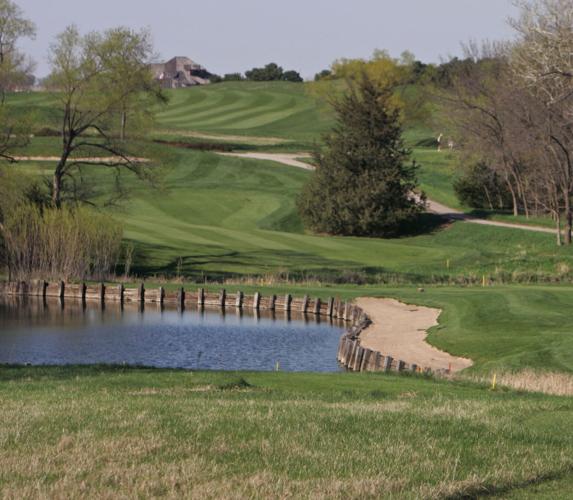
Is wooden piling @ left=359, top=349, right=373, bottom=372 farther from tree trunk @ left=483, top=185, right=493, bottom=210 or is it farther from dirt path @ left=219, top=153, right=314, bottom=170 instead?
dirt path @ left=219, top=153, right=314, bottom=170

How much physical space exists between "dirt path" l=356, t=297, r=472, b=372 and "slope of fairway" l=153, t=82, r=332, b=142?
9430 cm

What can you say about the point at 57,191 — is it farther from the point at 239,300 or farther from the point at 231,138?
the point at 231,138

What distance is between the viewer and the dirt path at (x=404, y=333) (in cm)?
3350

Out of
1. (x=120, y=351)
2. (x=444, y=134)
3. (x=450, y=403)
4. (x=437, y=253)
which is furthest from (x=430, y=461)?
(x=444, y=134)

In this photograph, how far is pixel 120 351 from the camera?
38.7 meters

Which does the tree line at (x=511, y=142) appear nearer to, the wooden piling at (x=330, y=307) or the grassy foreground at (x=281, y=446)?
the wooden piling at (x=330, y=307)

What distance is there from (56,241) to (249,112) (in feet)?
384

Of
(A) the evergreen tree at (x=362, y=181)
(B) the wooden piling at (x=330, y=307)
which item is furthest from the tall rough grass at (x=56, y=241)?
(A) the evergreen tree at (x=362, y=181)

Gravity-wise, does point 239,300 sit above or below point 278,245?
below

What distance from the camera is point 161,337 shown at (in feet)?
139

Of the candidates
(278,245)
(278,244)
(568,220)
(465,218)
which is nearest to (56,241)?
(278,245)

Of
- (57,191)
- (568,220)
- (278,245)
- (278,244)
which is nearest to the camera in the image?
(57,191)

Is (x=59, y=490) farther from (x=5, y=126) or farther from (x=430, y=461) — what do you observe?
(x=5, y=126)

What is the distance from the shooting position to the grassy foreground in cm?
1158
